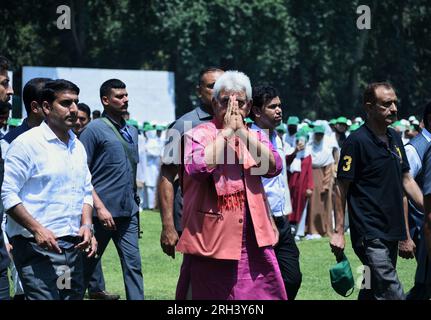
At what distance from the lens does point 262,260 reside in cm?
670

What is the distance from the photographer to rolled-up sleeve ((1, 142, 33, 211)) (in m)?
6.73

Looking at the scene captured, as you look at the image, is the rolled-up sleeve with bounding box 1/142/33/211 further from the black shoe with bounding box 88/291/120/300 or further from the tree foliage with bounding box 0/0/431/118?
the tree foliage with bounding box 0/0/431/118

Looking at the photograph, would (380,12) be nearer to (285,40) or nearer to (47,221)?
(285,40)

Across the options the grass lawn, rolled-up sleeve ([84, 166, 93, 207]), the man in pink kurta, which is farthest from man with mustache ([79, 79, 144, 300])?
the man in pink kurta

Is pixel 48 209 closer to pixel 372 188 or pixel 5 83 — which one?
pixel 5 83

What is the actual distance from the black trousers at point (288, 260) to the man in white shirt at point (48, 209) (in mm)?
2088

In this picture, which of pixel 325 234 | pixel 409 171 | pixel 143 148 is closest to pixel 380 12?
pixel 143 148

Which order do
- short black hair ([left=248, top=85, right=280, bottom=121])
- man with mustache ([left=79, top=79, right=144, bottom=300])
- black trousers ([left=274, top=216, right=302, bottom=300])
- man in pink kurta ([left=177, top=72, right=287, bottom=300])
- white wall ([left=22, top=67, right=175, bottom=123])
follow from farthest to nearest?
white wall ([left=22, top=67, right=175, bottom=123])
man with mustache ([left=79, top=79, right=144, bottom=300])
short black hair ([left=248, top=85, right=280, bottom=121])
black trousers ([left=274, top=216, right=302, bottom=300])
man in pink kurta ([left=177, top=72, right=287, bottom=300])

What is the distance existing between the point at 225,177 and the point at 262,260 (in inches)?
23.2

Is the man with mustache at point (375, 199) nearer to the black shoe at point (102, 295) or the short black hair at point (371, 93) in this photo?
the short black hair at point (371, 93)

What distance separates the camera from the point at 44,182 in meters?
6.89

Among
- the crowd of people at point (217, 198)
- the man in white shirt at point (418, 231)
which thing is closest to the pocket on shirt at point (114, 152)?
the crowd of people at point (217, 198)

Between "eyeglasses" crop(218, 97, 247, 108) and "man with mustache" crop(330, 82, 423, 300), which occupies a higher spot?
"eyeglasses" crop(218, 97, 247, 108)

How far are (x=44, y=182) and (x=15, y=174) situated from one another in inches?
8.2
